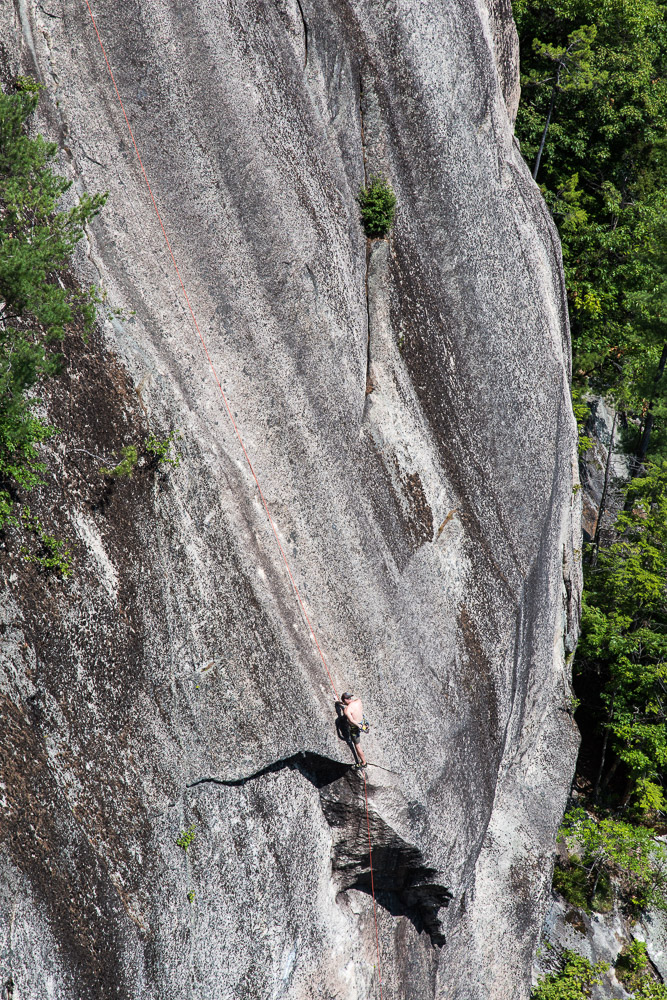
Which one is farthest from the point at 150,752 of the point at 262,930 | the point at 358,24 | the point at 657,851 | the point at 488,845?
the point at 657,851

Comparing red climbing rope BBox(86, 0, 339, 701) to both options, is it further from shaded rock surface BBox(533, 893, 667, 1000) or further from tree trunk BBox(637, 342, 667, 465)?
tree trunk BBox(637, 342, 667, 465)

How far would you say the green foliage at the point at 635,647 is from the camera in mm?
20562

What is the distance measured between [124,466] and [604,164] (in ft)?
70.5

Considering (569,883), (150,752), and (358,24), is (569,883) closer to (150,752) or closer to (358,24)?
(150,752)

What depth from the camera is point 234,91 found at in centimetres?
1137

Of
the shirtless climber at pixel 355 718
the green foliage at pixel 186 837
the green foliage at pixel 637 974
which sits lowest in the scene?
the green foliage at pixel 637 974

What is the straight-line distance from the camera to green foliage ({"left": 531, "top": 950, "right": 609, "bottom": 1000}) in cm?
1736

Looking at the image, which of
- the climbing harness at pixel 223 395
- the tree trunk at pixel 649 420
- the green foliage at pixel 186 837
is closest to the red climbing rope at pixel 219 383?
the climbing harness at pixel 223 395

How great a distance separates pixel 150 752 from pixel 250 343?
6.12m

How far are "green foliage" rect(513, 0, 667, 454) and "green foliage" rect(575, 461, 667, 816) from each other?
16.7 feet

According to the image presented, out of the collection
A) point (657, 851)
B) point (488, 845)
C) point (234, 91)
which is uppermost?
point (234, 91)

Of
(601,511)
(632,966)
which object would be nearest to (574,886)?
(632,966)

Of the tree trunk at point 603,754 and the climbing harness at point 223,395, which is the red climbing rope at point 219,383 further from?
the tree trunk at point 603,754

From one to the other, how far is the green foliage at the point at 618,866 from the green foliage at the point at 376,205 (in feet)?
51.4
